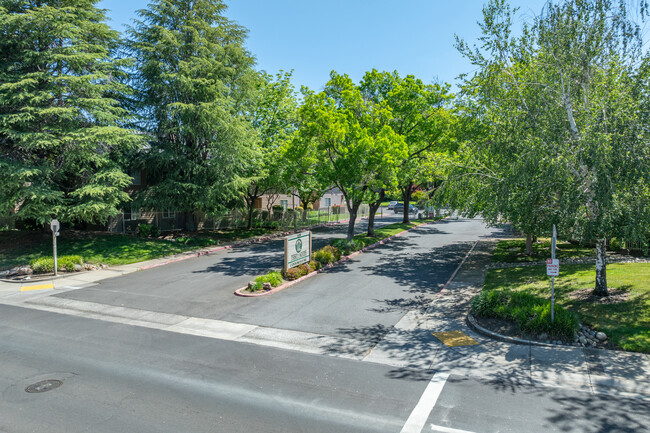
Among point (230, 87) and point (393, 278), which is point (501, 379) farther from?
point (230, 87)

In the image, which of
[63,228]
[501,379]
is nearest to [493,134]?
[501,379]

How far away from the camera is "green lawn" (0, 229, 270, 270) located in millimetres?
20469

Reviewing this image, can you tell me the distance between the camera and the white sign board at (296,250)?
1627cm

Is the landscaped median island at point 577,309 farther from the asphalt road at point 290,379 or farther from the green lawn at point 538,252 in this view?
the green lawn at point 538,252

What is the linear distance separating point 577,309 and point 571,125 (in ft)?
17.6

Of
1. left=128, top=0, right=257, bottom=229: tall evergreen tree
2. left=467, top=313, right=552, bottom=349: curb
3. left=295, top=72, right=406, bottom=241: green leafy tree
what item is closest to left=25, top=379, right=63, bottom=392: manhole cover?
left=467, top=313, right=552, bottom=349: curb

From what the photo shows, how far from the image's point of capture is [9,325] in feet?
36.0

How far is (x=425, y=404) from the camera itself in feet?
21.8

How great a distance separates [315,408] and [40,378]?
5.55 meters

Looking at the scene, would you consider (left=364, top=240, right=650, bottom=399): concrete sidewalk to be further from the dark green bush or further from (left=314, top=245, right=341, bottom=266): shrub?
(left=314, top=245, right=341, bottom=266): shrub

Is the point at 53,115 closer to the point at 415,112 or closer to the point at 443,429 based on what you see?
the point at 415,112

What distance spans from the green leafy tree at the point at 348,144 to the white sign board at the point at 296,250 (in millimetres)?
5378

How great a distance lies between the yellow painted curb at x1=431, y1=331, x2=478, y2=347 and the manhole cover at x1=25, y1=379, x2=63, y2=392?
8425 mm

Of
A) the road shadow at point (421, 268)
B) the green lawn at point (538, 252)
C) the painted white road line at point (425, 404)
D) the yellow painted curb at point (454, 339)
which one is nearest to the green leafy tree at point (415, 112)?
the road shadow at point (421, 268)
